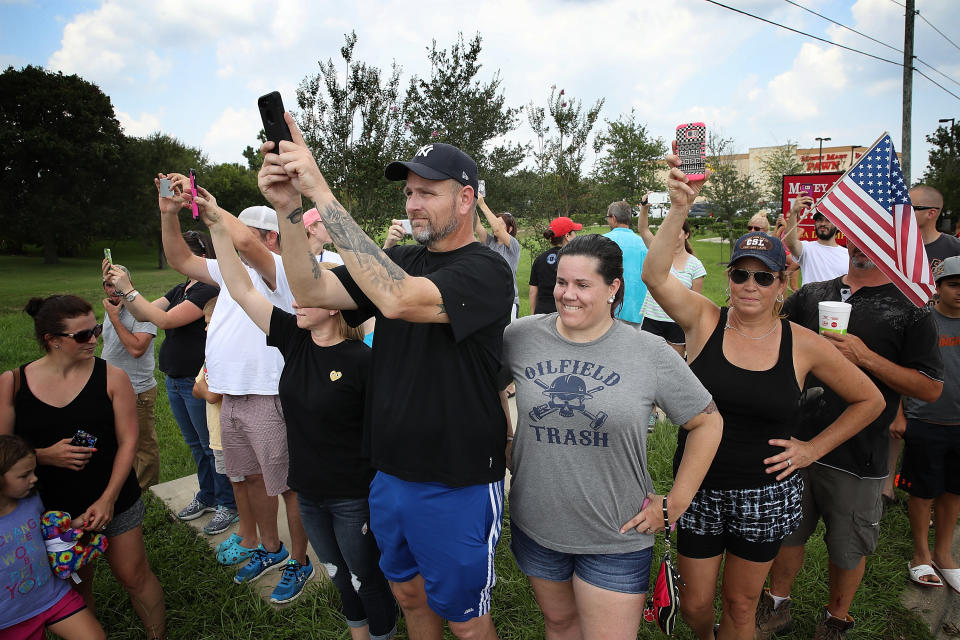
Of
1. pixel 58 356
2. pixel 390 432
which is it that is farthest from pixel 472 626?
pixel 58 356

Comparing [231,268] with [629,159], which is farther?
[629,159]

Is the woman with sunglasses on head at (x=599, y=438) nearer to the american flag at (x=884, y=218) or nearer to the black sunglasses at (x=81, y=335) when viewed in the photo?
the american flag at (x=884, y=218)

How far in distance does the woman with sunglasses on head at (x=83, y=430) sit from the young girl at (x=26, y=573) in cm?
21

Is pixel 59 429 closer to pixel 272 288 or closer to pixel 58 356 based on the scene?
pixel 58 356

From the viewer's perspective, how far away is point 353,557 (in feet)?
8.68

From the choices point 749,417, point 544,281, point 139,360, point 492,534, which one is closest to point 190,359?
point 139,360

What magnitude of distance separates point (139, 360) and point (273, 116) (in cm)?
347

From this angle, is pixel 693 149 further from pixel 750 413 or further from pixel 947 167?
pixel 947 167

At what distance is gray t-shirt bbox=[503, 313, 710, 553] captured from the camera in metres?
2.11

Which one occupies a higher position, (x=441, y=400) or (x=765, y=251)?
(x=765, y=251)

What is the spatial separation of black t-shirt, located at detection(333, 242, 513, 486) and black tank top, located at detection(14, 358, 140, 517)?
169 cm

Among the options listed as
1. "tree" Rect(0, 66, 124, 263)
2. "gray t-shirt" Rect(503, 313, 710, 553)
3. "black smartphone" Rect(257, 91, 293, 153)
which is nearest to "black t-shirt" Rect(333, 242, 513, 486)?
"gray t-shirt" Rect(503, 313, 710, 553)

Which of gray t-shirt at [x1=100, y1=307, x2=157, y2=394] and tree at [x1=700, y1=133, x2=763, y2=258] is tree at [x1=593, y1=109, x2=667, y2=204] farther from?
gray t-shirt at [x1=100, y1=307, x2=157, y2=394]

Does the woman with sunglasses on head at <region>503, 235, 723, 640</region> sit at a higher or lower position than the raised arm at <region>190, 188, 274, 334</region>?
lower
